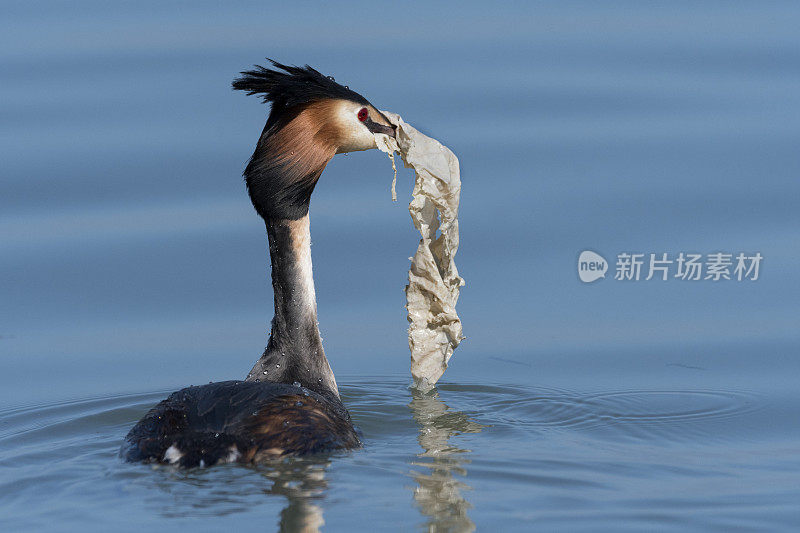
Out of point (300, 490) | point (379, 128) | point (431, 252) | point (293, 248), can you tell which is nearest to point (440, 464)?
point (300, 490)

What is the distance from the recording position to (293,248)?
941 centimetres

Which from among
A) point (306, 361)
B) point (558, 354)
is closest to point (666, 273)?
point (558, 354)

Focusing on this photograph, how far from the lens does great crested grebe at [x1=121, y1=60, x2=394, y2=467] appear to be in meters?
8.06

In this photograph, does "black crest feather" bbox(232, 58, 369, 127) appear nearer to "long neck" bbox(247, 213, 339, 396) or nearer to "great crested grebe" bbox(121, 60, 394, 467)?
"great crested grebe" bbox(121, 60, 394, 467)

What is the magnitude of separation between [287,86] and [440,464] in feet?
8.02

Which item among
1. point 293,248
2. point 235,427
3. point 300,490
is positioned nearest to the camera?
point 300,490

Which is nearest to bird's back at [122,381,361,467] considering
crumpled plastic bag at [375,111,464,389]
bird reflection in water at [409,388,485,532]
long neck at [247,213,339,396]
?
bird reflection in water at [409,388,485,532]

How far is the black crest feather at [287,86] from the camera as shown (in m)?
8.99

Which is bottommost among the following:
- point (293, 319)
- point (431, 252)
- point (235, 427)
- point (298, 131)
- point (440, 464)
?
point (440, 464)

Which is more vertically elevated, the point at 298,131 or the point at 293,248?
the point at 298,131

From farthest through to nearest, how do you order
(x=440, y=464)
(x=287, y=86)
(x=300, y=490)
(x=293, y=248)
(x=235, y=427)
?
(x=293, y=248) → (x=287, y=86) → (x=440, y=464) → (x=235, y=427) → (x=300, y=490)

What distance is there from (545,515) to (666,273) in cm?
470

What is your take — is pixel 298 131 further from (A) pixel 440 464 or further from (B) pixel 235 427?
(A) pixel 440 464

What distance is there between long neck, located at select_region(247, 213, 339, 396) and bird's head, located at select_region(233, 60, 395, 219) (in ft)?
0.49
